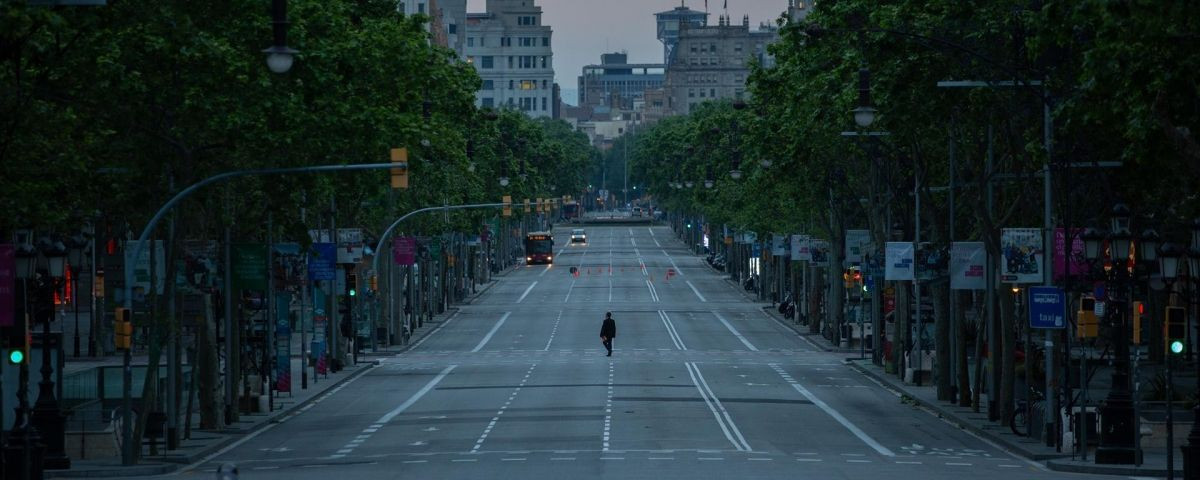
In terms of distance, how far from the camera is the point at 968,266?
4719 cm

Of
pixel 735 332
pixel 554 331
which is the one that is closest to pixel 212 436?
pixel 554 331

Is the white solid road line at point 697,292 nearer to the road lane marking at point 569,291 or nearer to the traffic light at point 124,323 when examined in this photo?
the road lane marking at point 569,291

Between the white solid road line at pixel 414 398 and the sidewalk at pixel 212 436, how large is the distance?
2.76m

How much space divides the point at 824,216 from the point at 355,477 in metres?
48.4

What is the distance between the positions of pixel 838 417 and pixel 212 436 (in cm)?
1520

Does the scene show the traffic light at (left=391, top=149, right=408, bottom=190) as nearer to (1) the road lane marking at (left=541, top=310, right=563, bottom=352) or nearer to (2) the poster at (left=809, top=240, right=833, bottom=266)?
(1) the road lane marking at (left=541, top=310, right=563, bottom=352)

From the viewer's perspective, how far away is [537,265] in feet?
566

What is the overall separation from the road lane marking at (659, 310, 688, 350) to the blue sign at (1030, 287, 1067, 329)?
45.4 metres

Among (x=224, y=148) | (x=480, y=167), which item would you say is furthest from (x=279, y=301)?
(x=480, y=167)

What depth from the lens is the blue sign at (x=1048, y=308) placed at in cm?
3900

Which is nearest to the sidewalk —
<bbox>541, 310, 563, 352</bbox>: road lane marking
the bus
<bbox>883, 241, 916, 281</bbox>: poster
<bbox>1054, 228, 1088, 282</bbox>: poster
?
<bbox>541, 310, 563, 352</bbox>: road lane marking

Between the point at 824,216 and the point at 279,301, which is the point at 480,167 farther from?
the point at 279,301

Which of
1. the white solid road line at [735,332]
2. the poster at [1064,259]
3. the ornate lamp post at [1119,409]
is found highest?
the poster at [1064,259]

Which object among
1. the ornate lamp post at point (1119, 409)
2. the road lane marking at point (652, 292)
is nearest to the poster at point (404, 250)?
the road lane marking at point (652, 292)
